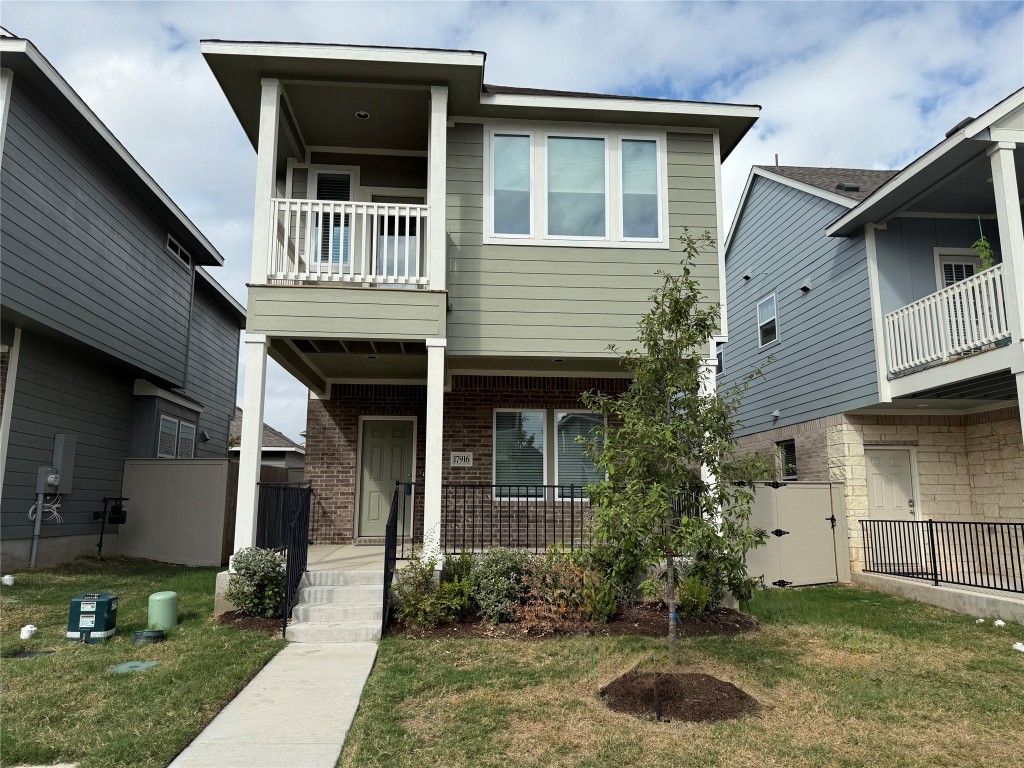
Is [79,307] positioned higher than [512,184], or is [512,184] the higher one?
[512,184]

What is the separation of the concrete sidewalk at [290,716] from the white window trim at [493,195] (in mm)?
5393

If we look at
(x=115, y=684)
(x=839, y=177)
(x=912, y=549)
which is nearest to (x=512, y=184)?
(x=115, y=684)

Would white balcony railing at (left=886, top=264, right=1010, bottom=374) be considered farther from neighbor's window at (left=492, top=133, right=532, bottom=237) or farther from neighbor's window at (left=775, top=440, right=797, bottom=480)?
neighbor's window at (left=492, top=133, right=532, bottom=237)

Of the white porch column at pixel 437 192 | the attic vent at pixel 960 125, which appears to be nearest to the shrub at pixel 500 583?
the white porch column at pixel 437 192

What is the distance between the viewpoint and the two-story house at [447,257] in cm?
816

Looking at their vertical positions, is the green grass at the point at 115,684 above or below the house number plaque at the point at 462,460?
below

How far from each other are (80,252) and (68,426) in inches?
113

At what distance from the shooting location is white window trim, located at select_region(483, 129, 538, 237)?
30.2 ft

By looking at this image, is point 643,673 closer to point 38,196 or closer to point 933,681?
point 933,681

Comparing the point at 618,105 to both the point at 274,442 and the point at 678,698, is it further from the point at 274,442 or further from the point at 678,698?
the point at 274,442

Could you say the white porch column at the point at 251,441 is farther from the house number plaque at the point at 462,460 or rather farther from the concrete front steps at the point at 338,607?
the house number plaque at the point at 462,460

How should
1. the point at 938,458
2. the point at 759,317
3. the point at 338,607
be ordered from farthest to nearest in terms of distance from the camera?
the point at 759,317, the point at 938,458, the point at 338,607

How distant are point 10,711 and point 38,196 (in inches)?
325

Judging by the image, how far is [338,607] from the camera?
7148 millimetres
